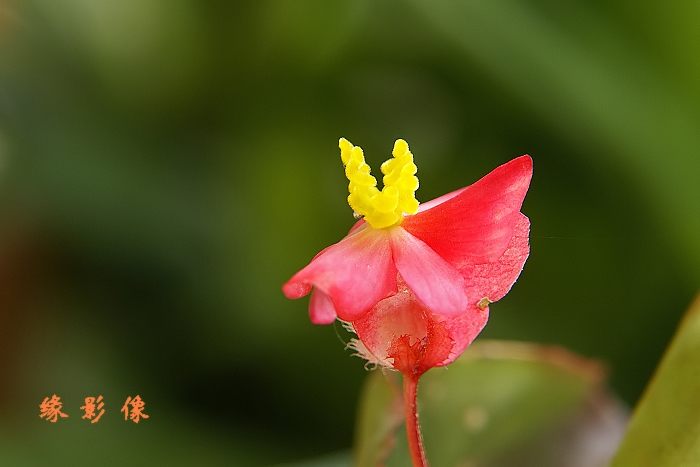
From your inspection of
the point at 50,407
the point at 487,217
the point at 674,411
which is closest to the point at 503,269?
the point at 487,217

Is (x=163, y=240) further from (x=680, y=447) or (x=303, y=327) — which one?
(x=680, y=447)

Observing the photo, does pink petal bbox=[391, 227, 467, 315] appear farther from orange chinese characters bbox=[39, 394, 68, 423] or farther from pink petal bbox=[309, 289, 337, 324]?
orange chinese characters bbox=[39, 394, 68, 423]

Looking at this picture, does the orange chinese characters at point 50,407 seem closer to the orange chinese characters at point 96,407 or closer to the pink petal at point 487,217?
the orange chinese characters at point 96,407

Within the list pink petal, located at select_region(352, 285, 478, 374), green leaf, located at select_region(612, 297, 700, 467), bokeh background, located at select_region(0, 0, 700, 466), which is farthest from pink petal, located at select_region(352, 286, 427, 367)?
bokeh background, located at select_region(0, 0, 700, 466)

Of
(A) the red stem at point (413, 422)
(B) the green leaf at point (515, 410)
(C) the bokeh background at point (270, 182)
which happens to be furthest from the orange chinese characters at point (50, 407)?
(A) the red stem at point (413, 422)

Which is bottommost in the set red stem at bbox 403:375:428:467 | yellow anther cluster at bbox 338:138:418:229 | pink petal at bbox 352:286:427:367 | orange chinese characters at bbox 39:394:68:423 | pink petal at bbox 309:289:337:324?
red stem at bbox 403:375:428:467

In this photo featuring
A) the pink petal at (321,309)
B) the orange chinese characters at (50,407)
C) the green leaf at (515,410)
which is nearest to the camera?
the pink petal at (321,309)

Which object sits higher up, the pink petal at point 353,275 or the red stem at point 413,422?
the pink petal at point 353,275

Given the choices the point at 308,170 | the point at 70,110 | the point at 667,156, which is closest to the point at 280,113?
the point at 308,170
